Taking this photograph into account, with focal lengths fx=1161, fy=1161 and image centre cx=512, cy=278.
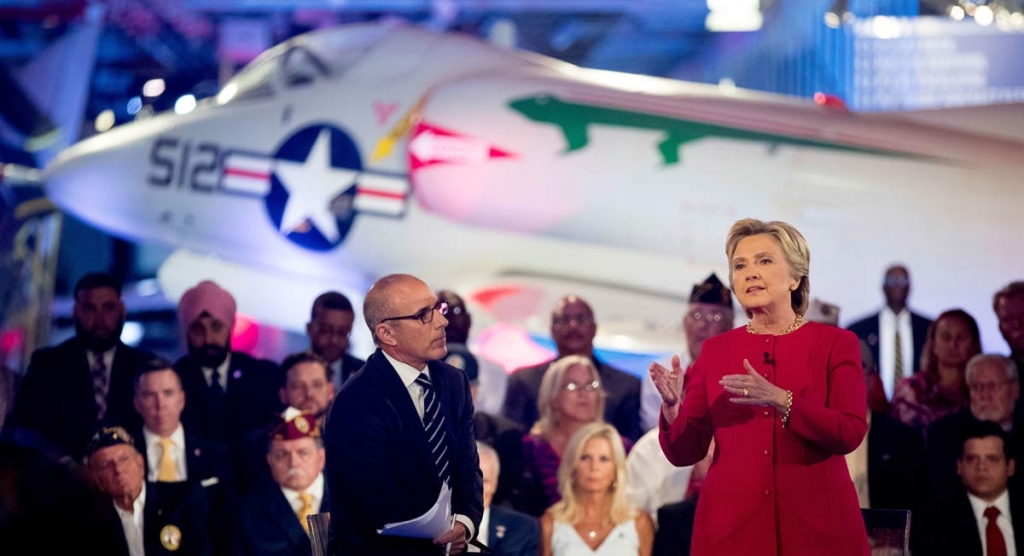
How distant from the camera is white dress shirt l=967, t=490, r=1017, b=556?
536cm

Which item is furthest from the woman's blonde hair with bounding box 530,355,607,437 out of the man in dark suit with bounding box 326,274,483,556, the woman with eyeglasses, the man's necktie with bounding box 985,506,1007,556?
the man in dark suit with bounding box 326,274,483,556

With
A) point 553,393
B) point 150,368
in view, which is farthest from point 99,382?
point 553,393

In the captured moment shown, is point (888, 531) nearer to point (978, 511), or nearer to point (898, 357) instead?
point (978, 511)

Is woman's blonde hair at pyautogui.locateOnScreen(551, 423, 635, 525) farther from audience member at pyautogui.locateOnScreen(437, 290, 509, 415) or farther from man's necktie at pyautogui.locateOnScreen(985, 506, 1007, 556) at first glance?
man's necktie at pyautogui.locateOnScreen(985, 506, 1007, 556)

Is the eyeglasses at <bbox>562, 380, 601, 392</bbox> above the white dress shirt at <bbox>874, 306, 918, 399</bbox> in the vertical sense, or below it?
below

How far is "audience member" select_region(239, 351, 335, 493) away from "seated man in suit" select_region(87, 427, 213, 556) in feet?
1.44

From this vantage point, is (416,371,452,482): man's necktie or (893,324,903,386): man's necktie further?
(893,324,903,386): man's necktie

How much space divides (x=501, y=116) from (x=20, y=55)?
45.1 feet

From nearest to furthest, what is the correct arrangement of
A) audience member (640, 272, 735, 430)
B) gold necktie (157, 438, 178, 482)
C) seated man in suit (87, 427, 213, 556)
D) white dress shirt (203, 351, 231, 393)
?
seated man in suit (87, 427, 213, 556), gold necktie (157, 438, 178, 482), white dress shirt (203, 351, 231, 393), audience member (640, 272, 735, 430)

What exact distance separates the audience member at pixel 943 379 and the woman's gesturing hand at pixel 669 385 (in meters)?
3.48

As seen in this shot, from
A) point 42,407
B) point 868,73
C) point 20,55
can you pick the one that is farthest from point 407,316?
point 20,55

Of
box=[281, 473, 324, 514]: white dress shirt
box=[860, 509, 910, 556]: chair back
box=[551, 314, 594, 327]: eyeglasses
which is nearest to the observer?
box=[860, 509, 910, 556]: chair back

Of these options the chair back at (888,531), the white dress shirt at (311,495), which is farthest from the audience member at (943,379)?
the white dress shirt at (311,495)

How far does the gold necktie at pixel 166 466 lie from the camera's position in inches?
216
